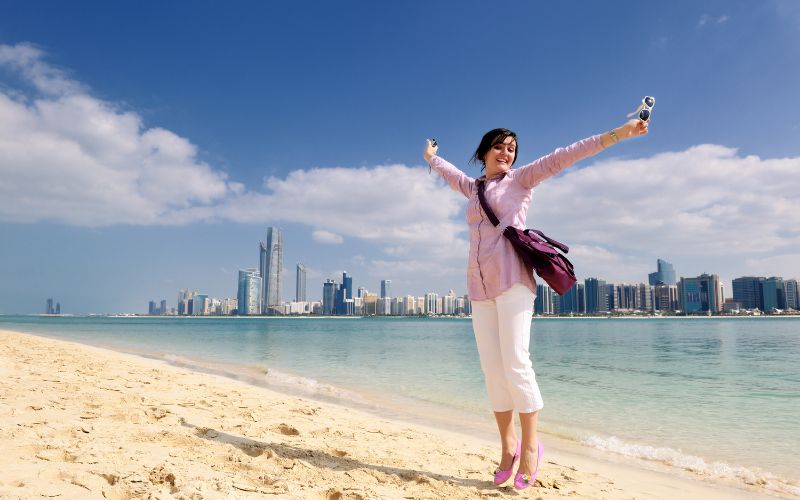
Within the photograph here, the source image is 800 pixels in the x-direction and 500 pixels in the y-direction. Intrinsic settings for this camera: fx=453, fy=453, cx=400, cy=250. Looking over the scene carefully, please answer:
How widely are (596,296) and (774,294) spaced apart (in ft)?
156

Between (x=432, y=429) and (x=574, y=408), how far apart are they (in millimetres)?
3452

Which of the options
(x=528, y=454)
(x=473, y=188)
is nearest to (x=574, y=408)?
(x=528, y=454)

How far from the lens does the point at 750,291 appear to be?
137250 millimetres

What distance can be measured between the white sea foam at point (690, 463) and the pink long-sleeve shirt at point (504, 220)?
3.18 metres

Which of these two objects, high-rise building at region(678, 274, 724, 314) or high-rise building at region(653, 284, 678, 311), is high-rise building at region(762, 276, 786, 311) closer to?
high-rise building at region(678, 274, 724, 314)

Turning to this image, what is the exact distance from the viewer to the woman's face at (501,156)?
311 centimetres

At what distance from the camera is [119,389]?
18.5ft

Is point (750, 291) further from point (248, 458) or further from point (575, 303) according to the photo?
point (248, 458)

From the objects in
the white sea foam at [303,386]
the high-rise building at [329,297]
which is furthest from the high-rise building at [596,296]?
the white sea foam at [303,386]

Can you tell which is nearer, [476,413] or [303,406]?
[303,406]

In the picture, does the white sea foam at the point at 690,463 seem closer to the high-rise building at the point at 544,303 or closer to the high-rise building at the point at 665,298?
the high-rise building at the point at 544,303

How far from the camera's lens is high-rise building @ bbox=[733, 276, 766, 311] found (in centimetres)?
13562

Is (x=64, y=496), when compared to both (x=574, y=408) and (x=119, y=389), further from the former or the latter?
(x=574, y=408)

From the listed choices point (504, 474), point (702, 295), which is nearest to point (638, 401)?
point (504, 474)
